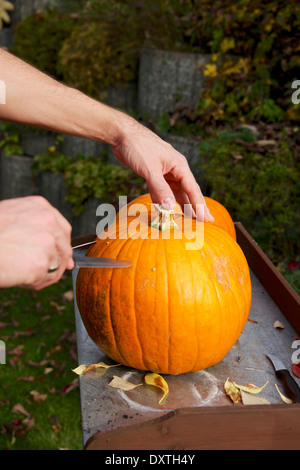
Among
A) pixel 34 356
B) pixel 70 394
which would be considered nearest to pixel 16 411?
pixel 70 394

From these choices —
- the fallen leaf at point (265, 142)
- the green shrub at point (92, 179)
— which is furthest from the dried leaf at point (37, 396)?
the fallen leaf at point (265, 142)

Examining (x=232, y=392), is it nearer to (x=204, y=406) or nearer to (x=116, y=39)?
(x=204, y=406)

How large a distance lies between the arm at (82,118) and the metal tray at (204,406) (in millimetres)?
470

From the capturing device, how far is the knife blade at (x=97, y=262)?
124cm

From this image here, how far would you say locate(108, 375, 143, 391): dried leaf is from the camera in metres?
1.33

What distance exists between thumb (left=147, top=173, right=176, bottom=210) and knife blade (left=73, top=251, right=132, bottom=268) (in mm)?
226

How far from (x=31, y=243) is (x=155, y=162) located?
0.65m

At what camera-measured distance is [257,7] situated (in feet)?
12.5

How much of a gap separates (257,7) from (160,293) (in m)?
3.30

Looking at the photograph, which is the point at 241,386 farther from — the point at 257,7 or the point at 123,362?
the point at 257,7

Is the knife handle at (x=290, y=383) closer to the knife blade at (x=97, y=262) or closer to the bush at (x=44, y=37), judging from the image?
the knife blade at (x=97, y=262)

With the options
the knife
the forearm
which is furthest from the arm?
the knife

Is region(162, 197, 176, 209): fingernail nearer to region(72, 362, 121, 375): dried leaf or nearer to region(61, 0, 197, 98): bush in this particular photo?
region(72, 362, 121, 375): dried leaf

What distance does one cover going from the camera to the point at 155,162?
5.10 ft
